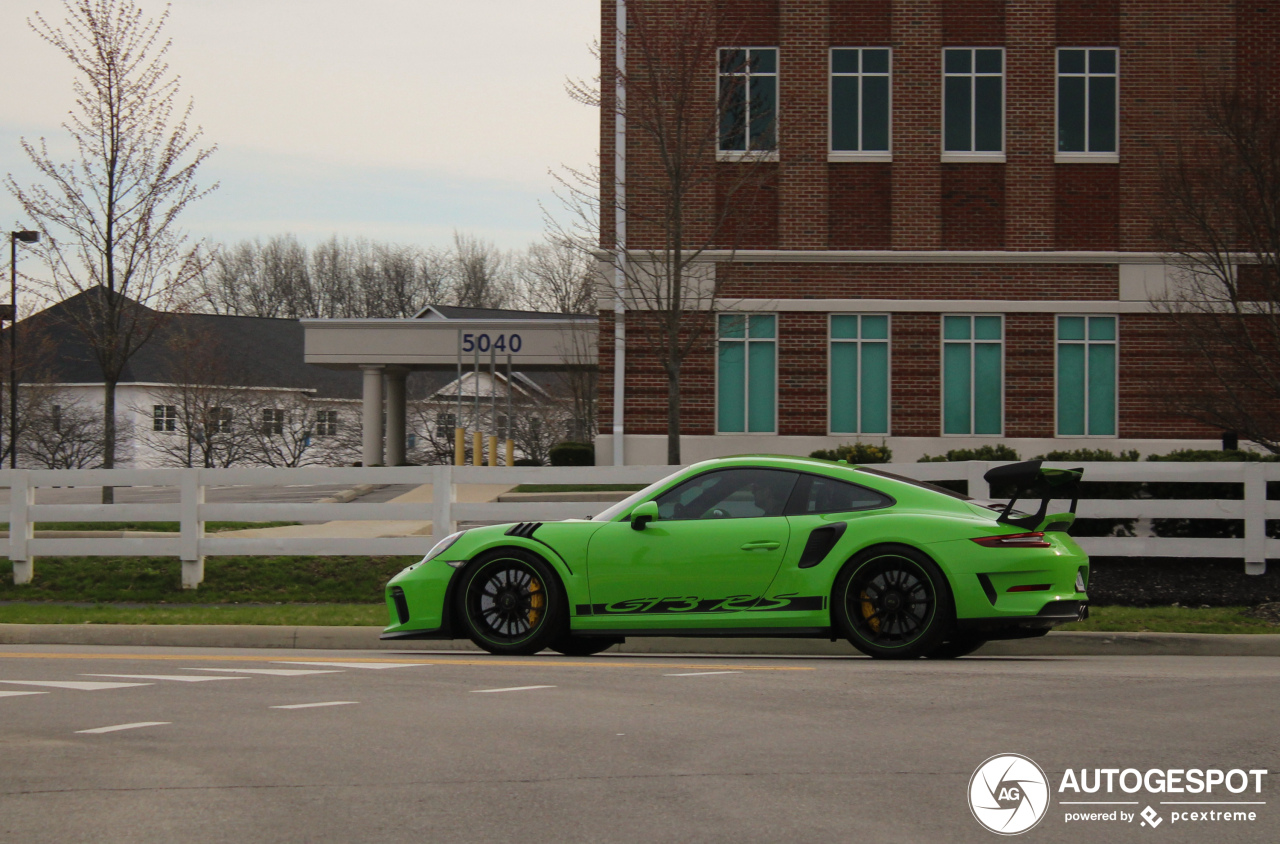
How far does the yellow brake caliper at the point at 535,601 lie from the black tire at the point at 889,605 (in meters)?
1.94

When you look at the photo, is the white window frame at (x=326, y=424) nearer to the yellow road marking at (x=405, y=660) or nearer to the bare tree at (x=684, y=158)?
the bare tree at (x=684, y=158)

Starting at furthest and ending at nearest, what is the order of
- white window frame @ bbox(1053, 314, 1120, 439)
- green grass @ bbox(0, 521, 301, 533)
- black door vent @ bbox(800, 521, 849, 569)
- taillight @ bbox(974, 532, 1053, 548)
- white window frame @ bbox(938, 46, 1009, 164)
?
white window frame @ bbox(1053, 314, 1120, 439) → white window frame @ bbox(938, 46, 1009, 164) → green grass @ bbox(0, 521, 301, 533) → black door vent @ bbox(800, 521, 849, 569) → taillight @ bbox(974, 532, 1053, 548)

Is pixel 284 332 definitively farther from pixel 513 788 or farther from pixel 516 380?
pixel 513 788

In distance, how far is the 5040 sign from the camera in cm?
3453

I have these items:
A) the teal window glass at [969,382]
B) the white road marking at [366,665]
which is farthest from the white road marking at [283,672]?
the teal window glass at [969,382]

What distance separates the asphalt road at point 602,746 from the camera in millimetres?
4910

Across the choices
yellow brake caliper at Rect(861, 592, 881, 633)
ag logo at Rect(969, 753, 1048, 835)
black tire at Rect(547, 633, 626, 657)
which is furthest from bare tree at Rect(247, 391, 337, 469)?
ag logo at Rect(969, 753, 1048, 835)

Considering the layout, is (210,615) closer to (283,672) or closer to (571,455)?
(283,672)

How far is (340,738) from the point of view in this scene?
21.5 ft

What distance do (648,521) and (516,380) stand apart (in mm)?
56061

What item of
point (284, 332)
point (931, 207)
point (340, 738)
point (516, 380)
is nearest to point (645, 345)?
point (931, 207)

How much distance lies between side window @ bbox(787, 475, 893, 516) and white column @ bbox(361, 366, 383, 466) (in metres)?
29.8

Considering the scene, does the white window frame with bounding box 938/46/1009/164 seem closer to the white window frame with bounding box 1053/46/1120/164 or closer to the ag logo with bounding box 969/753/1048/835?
the white window frame with bounding box 1053/46/1120/164

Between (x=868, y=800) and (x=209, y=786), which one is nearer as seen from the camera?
(x=868, y=800)
